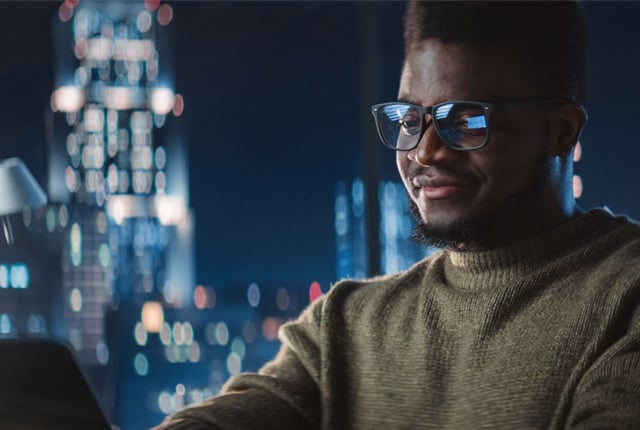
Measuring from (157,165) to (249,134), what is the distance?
1.05 metres

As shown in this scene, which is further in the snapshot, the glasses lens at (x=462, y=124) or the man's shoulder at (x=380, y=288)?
the man's shoulder at (x=380, y=288)

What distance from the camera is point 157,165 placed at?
4633mm

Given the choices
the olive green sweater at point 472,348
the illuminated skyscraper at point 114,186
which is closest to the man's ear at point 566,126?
the olive green sweater at point 472,348

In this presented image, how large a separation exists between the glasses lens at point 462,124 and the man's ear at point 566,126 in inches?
4.5

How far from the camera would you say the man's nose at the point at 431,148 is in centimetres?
127

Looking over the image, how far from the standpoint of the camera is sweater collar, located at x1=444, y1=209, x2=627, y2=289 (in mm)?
1275

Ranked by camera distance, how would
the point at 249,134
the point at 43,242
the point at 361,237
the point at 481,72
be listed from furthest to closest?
the point at 249,134 → the point at 43,242 → the point at 361,237 → the point at 481,72

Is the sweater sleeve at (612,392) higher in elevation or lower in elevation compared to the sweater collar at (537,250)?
lower

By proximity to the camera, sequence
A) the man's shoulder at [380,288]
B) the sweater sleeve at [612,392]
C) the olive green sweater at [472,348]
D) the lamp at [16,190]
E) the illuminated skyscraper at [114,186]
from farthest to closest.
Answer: the illuminated skyscraper at [114,186], the lamp at [16,190], the man's shoulder at [380,288], the olive green sweater at [472,348], the sweater sleeve at [612,392]

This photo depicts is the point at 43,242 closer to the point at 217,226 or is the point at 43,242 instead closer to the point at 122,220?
the point at 122,220

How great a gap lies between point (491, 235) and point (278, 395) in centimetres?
41

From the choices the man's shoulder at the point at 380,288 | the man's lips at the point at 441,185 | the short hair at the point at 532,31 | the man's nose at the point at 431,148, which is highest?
the short hair at the point at 532,31

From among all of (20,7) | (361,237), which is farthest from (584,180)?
(20,7)

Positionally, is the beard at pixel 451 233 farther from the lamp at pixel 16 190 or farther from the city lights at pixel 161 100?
the city lights at pixel 161 100
